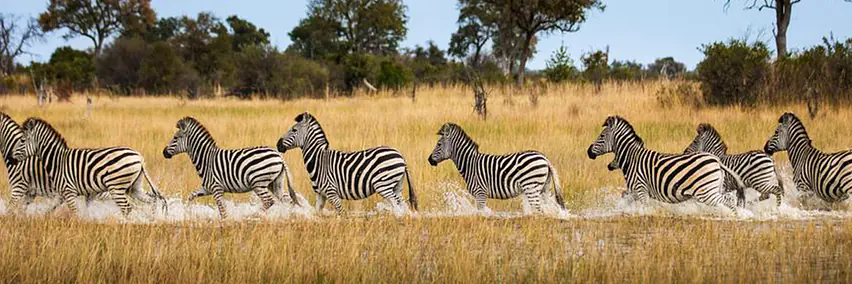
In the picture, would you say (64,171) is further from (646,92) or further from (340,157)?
(646,92)

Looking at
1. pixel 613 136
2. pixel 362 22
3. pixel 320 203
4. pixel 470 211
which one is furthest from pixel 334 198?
pixel 362 22

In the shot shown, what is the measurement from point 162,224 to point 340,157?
1.60m

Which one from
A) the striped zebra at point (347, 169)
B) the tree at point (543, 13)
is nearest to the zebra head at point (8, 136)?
the striped zebra at point (347, 169)

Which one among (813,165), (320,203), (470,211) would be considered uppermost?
(813,165)

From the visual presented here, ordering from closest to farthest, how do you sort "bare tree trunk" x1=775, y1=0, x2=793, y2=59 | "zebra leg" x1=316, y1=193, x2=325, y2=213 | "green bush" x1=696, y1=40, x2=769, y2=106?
"zebra leg" x1=316, y1=193, x2=325, y2=213
"green bush" x1=696, y1=40, x2=769, y2=106
"bare tree trunk" x1=775, y1=0, x2=793, y2=59

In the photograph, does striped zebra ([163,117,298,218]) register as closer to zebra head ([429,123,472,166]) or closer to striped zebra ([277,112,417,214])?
striped zebra ([277,112,417,214])

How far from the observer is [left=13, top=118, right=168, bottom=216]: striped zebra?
7805 millimetres

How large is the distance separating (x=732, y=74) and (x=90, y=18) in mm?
47096

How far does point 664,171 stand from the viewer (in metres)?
7.95

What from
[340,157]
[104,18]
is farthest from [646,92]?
[104,18]

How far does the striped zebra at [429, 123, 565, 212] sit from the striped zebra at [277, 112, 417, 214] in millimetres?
603

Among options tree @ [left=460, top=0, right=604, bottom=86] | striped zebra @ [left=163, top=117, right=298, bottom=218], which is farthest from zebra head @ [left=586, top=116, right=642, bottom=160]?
tree @ [left=460, top=0, right=604, bottom=86]

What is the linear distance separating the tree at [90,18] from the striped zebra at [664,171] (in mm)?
53150

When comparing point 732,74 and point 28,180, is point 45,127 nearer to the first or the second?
point 28,180
